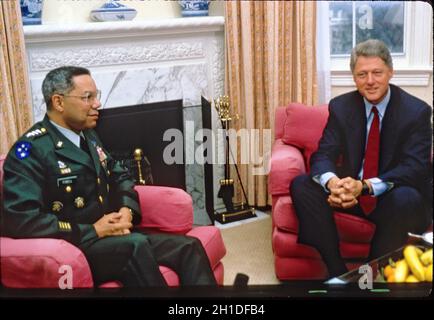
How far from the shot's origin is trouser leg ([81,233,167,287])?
6.13 ft

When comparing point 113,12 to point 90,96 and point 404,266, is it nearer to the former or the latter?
point 90,96

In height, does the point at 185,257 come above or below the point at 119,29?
below

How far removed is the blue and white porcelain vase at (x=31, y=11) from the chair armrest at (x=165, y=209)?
0.60 m

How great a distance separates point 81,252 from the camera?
1858 millimetres

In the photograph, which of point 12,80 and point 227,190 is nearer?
point 12,80

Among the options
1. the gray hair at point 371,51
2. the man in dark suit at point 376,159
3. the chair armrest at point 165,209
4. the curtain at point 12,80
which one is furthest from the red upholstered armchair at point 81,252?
the gray hair at point 371,51

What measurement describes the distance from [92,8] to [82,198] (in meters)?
0.59

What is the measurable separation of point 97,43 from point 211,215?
639 mm

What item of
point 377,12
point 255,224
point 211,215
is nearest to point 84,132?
point 211,215

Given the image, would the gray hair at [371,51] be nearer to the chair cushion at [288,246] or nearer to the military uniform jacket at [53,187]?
the chair cushion at [288,246]

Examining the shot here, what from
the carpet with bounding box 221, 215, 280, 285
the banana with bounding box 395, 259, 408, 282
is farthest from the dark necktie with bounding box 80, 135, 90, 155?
the banana with bounding box 395, 259, 408, 282

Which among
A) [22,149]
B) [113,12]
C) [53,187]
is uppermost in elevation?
[113,12]

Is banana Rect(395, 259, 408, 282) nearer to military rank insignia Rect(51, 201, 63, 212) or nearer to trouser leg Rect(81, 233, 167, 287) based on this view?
trouser leg Rect(81, 233, 167, 287)

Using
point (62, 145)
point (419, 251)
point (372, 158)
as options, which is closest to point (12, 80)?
point (62, 145)
